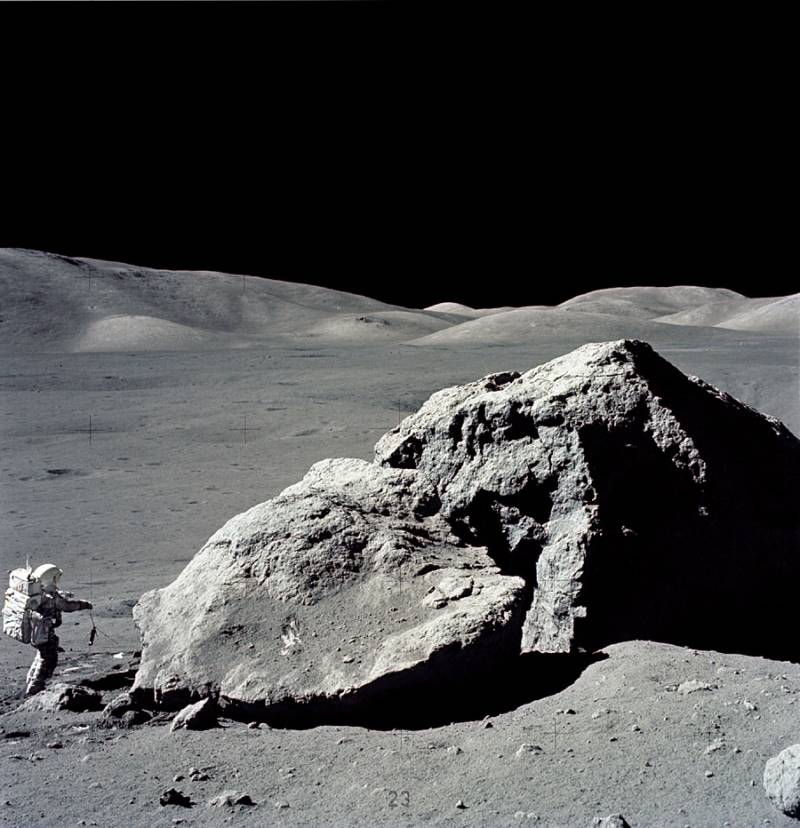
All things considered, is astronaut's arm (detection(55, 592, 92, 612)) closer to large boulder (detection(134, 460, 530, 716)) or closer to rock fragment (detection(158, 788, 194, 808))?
large boulder (detection(134, 460, 530, 716))

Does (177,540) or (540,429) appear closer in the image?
(540,429)

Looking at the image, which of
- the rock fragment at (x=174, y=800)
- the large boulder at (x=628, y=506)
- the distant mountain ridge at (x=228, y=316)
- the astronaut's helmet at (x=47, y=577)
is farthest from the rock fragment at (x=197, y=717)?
the distant mountain ridge at (x=228, y=316)

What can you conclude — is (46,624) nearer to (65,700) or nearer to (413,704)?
(65,700)

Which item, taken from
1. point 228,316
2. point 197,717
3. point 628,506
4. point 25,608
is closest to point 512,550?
point 628,506

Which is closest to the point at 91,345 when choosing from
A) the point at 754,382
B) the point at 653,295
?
the point at 754,382

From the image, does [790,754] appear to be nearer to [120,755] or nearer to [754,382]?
[120,755]
